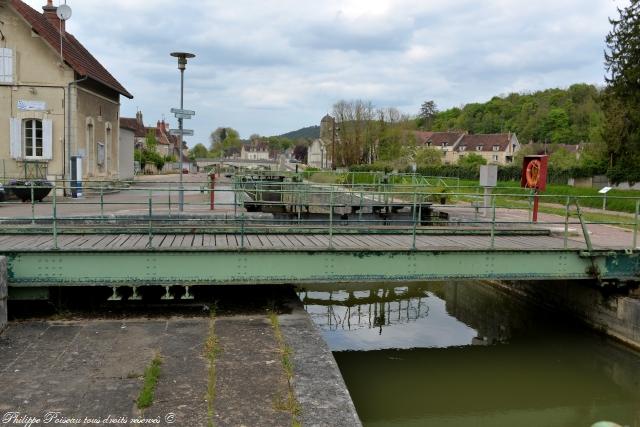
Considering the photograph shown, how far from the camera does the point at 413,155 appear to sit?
6253 centimetres

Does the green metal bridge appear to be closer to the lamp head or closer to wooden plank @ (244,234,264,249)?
wooden plank @ (244,234,264,249)

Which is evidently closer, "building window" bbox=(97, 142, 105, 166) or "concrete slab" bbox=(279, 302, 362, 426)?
"concrete slab" bbox=(279, 302, 362, 426)

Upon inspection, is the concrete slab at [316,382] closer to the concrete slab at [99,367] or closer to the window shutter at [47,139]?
the concrete slab at [99,367]

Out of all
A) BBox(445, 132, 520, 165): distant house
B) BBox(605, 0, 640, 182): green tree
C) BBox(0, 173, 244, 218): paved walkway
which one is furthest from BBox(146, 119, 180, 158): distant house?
BBox(0, 173, 244, 218): paved walkway

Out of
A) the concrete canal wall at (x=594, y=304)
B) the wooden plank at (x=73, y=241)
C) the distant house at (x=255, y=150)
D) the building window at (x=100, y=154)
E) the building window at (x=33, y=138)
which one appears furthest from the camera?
the distant house at (x=255, y=150)

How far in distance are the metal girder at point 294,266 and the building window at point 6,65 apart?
16.8 metres

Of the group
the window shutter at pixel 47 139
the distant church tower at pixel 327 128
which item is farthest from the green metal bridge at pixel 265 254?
the distant church tower at pixel 327 128

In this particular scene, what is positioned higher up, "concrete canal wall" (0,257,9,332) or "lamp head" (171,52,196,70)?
"lamp head" (171,52,196,70)

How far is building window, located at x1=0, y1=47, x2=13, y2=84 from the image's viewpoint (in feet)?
72.4

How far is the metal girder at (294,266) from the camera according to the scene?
8.61 m

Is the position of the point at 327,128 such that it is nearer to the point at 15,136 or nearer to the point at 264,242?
the point at 15,136

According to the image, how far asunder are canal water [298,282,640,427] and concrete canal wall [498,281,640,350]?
0.85ft

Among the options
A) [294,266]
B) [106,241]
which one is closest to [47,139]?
[106,241]

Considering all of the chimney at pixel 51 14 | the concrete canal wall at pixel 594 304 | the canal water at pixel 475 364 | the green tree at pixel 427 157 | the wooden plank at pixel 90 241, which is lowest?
the canal water at pixel 475 364
